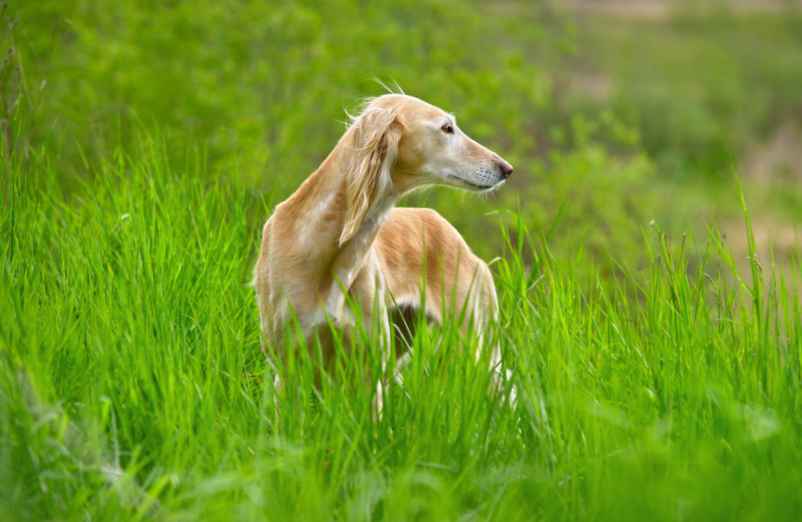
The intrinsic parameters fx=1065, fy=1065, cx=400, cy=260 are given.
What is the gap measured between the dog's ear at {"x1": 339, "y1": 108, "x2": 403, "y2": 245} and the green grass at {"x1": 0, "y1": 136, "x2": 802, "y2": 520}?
0.57 metres

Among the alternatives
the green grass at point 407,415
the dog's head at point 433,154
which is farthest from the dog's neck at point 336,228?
the green grass at point 407,415

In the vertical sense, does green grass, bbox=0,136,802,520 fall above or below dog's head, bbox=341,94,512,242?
below

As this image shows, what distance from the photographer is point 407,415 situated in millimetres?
3047

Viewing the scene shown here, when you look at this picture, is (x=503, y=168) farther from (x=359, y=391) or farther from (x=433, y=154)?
(x=359, y=391)

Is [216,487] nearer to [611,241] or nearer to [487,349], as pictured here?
[487,349]

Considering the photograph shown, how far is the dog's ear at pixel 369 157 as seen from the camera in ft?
12.8

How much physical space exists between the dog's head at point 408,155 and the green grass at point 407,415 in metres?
0.49

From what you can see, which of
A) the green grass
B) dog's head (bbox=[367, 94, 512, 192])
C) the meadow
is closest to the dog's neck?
dog's head (bbox=[367, 94, 512, 192])

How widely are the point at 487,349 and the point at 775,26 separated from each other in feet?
118

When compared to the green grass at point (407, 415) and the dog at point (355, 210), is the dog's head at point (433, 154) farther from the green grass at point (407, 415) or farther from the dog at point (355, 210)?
the green grass at point (407, 415)

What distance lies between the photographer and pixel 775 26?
3584 cm

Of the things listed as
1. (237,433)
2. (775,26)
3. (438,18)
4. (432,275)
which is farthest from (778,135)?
(237,433)

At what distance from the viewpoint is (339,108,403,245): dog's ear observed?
391 centimetres

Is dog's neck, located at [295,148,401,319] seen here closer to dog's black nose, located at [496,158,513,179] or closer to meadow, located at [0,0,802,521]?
meadow, located at [0,0,802,521]
